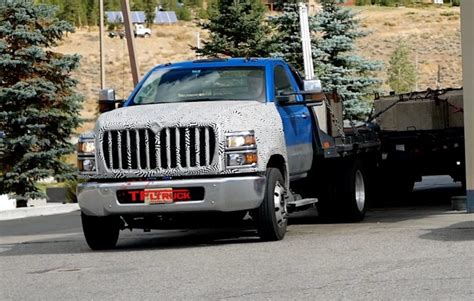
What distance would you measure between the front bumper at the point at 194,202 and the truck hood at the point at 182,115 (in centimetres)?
60

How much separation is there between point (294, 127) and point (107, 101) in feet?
7.46

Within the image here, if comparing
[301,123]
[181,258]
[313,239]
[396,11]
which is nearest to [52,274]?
[181,258]

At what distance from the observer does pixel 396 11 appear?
370ft

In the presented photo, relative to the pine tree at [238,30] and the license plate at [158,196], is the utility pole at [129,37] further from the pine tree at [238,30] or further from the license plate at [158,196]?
the license plate at [158,196]

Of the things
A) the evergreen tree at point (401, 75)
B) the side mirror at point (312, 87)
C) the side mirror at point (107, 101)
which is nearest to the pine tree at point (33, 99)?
the side mirror at point (107, 101)

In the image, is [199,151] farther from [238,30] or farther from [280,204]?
[238,30]

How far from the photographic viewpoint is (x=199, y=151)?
1293 centimetres

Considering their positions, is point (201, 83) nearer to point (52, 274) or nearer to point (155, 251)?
point (155, 251)

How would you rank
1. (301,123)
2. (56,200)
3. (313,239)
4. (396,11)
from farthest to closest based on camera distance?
(396,11) → (56,200) → (301,123) → (313,239)

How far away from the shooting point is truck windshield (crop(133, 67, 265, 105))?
1435 centimetres

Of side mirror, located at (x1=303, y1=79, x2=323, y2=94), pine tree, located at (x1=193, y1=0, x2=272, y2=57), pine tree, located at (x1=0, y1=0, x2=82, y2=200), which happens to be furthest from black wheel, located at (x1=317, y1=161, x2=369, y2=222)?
pine tree, located at (x1=193, y1=0, x2=272, y2=57)

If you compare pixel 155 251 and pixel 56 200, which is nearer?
pixel 155 251

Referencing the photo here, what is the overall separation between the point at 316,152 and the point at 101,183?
10.9 feet

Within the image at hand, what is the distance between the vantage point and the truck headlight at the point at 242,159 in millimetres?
12969
